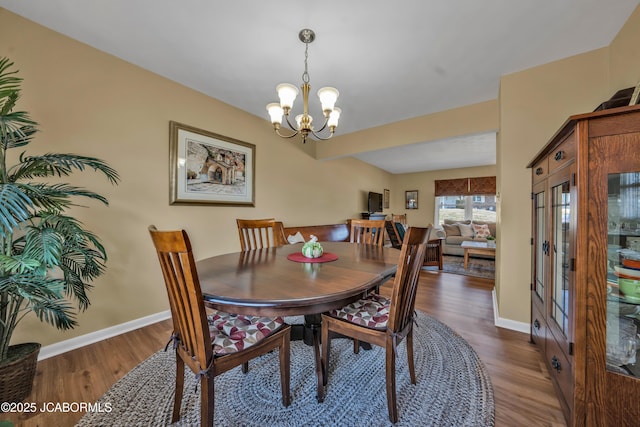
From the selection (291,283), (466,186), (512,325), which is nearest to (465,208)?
(466,186)

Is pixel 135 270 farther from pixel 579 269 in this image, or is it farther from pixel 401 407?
pixel 579 269

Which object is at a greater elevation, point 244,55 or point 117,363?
point 244,55

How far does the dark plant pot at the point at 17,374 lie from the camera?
4.10ft

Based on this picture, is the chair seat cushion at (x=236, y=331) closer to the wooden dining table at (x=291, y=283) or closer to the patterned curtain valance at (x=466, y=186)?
the wooden dining table at (x=291, y=283)

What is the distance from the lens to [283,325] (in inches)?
48.8

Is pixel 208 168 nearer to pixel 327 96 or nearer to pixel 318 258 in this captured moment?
pixel 327 96

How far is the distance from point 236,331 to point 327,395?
0.69 meters

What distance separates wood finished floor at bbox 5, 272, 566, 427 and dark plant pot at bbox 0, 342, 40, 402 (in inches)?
2.7

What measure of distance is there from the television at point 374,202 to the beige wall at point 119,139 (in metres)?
3.56

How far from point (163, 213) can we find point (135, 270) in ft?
1.88

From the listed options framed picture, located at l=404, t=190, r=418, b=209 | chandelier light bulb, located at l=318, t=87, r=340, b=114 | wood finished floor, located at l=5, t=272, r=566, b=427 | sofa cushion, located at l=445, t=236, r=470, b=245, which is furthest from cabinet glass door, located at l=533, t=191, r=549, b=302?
framed picture, located at l=404, t=190, r=418, b=209

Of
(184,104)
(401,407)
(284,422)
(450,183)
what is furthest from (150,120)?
(450,183)

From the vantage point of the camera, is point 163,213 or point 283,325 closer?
point 283,325

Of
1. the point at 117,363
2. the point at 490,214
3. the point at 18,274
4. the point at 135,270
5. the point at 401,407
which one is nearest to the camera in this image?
the point at 18,274
